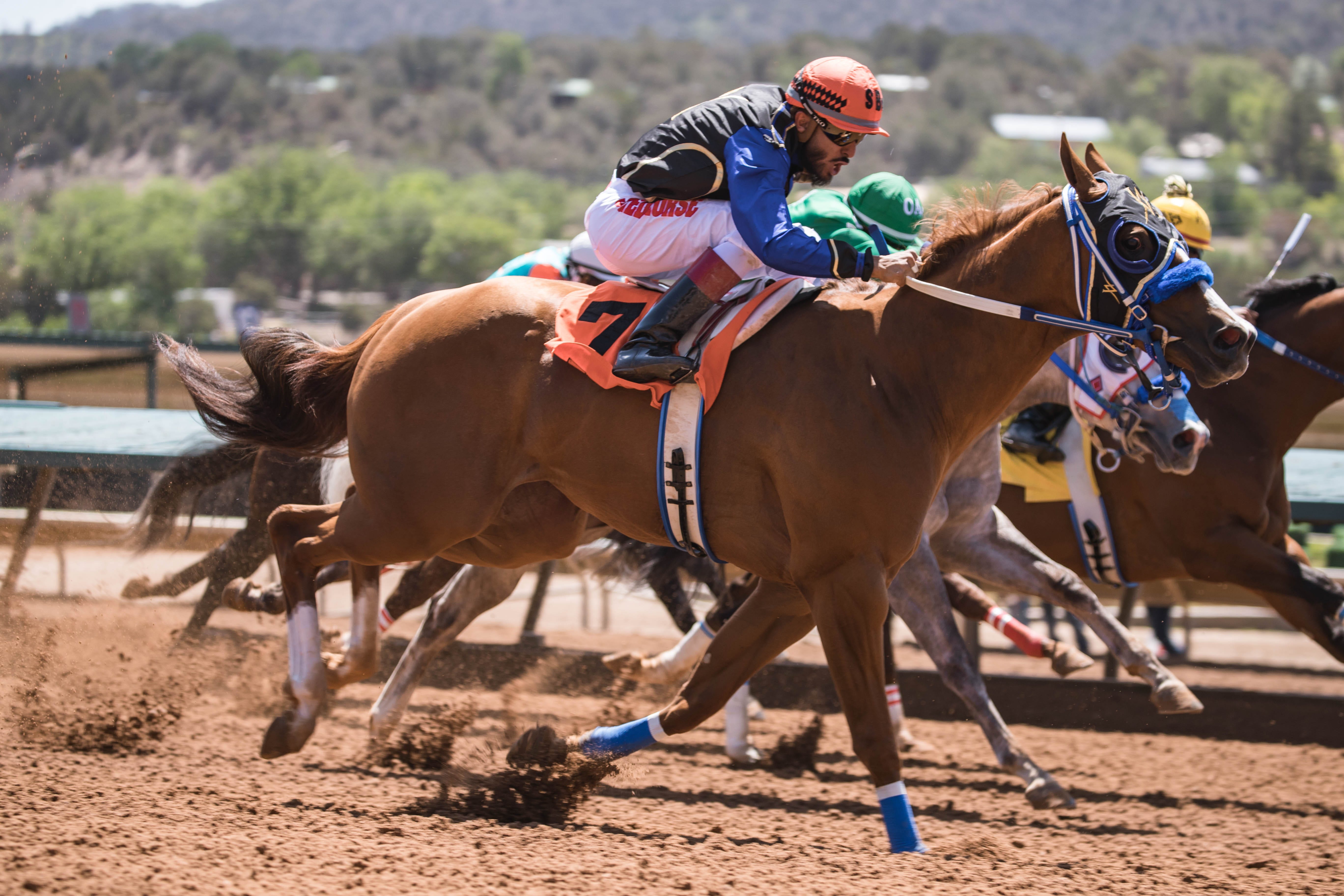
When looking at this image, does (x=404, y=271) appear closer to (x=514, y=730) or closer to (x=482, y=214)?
(x=482, y=214)

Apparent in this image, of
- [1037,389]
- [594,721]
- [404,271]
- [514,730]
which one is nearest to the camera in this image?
[514,730]

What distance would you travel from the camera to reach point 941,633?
211 inches

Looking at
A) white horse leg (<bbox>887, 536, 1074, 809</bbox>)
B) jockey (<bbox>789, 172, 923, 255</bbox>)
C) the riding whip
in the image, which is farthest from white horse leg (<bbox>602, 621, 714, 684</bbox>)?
the riding whip

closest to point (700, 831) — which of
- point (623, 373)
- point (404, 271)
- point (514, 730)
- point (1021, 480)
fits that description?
point (514, 730)

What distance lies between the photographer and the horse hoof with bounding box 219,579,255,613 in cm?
545

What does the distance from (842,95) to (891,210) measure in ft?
5.29

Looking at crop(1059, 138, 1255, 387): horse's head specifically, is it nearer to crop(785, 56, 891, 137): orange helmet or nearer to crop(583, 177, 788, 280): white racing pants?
crop(785, 56, 891, 137): orange helmet

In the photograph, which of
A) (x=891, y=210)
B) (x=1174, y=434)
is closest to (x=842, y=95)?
(x=891, y=210)

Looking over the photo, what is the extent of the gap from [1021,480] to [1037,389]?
0.79 meters

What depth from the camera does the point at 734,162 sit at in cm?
397

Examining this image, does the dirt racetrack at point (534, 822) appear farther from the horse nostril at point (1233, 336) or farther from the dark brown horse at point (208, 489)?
the horse nostril at point (1233, 336)

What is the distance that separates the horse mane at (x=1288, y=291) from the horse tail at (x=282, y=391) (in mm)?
4024

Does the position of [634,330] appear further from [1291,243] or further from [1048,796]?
[1291,243]

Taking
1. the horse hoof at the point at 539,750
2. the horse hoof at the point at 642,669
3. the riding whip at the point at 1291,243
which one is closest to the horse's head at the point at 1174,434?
the riding whip at the point at 1291,243
